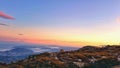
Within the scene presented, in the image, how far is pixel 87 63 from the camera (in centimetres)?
4466

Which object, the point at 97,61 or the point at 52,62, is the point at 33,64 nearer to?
the point at 52,62

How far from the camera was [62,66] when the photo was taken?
4231cm

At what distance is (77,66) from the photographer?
42.7m

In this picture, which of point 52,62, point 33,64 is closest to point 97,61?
point 52,62

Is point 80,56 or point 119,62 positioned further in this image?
point 80,56

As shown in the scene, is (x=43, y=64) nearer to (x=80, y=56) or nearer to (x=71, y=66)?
(x=71, y=66)

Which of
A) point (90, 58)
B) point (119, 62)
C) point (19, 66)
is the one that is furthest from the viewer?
point (90, 58)

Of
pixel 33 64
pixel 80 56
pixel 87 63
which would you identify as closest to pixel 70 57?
pixel 80 56

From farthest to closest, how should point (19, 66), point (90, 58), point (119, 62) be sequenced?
1. point (90, 58)
2. point (119, 62)
3. point (19, 66)

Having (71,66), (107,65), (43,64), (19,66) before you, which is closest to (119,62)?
(107,65)

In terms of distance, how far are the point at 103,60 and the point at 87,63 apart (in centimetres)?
265

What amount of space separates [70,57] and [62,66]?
8990mm

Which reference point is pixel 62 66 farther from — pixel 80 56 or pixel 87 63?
pixel 80 56

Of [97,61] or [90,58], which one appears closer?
[97,61]
